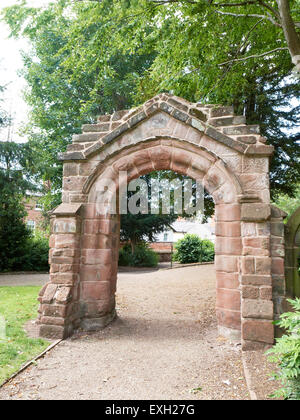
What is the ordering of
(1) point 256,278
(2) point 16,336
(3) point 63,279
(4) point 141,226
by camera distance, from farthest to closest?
(4) point 141,226, (3) point 63,279, (2) point 16,336, (1) point 256,278

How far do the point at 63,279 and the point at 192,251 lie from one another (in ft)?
45.2

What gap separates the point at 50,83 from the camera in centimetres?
1487

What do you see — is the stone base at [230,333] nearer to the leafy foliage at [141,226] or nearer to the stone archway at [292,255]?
the stone archway at [292,255]

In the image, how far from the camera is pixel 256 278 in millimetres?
4656

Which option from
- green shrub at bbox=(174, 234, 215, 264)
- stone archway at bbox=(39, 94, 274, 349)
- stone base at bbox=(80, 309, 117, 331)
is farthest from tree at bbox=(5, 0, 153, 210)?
stone base at bbox=(80, 309, 117, 331)

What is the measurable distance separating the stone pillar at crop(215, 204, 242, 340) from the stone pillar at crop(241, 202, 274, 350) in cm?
16

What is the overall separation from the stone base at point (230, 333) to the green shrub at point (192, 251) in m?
13.3

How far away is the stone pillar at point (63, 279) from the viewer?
16.3 ft

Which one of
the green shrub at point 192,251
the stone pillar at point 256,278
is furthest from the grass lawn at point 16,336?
the green shrub at point 192,251

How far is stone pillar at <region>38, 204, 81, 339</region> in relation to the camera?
4977mm

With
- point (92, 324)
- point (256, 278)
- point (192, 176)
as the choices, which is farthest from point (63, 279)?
point (256, 278)

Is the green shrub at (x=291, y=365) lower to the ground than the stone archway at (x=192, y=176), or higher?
lower

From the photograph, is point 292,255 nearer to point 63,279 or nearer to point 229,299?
point 229,299
